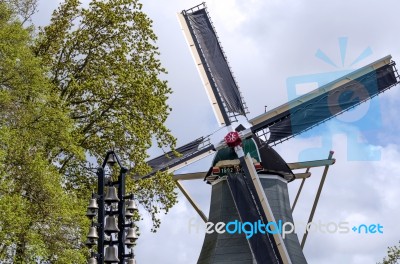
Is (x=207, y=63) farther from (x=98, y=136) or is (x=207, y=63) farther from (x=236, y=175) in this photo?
(x=98, y=136)

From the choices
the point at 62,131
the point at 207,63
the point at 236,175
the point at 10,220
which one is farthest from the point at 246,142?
the point at 10,220

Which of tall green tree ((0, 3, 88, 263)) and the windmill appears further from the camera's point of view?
the windmill

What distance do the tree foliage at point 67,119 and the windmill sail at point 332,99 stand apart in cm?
787

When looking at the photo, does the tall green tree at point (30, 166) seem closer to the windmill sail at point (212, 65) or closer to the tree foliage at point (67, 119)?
the tree foliage at point (67, 119)

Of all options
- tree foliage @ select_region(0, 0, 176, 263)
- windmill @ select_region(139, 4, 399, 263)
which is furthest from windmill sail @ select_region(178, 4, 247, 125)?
tree foliage @ select_region(0, 0, 176, 263)

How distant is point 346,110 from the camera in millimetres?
33875

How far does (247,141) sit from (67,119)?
35.2ft

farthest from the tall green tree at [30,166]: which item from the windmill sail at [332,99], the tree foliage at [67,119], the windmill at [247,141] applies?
the windmill sail at [332,99]

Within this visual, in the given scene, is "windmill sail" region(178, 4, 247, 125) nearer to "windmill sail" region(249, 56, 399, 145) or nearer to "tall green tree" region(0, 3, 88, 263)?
"windmill sail" region(249, 56, 399, 145)

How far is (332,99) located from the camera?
1345 inches

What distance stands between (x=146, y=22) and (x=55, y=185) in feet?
25.1

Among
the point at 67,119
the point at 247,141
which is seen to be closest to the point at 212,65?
the point at 247,141

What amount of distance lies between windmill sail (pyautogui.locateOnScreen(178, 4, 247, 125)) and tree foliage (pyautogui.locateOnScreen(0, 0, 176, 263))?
228 inches

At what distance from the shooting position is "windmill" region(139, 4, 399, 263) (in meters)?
32.4
